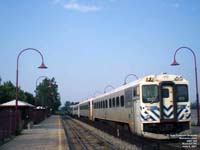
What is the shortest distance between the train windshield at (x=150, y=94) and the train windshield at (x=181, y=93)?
42.6 inches

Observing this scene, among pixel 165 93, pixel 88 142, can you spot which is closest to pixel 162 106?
pixel 165 93

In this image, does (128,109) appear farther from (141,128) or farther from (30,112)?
(30,112)

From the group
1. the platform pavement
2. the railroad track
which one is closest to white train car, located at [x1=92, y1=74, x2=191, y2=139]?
the railroad track

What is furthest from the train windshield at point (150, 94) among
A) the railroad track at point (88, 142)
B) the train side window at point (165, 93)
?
the railroad track at point (88, 142)

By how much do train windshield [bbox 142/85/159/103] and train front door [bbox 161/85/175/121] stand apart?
370 mm

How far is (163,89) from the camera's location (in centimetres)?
2122

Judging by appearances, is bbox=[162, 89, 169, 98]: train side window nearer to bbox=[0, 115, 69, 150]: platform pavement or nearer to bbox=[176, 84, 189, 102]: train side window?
bbox=[176, 84, 189, 102]: train side window

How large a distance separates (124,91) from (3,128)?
304 inches

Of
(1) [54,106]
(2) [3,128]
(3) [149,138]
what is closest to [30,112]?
(2) [3,128]

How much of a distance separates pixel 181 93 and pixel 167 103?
95 centimetres

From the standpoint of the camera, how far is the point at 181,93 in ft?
70.6

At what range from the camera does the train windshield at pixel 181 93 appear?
841 inches

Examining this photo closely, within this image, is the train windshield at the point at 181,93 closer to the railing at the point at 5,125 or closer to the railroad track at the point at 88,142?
the railroad track at the point at 88,142

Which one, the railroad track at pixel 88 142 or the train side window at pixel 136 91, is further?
the railroad track at pixel 88 142
